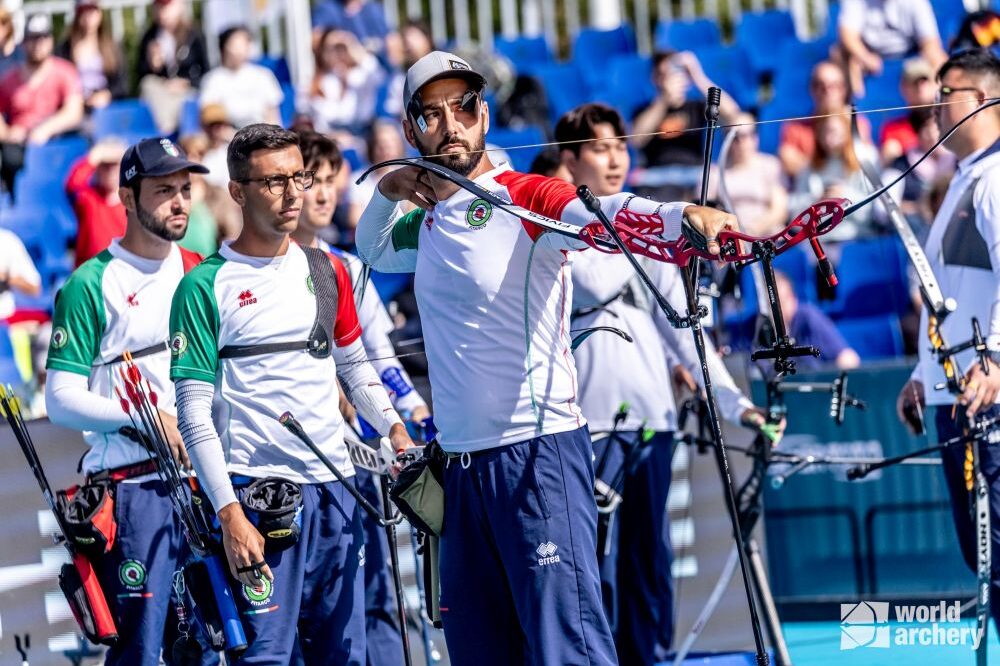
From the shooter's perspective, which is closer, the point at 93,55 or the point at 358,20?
the point at 93,55

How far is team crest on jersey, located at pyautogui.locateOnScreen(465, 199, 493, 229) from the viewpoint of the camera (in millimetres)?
3568

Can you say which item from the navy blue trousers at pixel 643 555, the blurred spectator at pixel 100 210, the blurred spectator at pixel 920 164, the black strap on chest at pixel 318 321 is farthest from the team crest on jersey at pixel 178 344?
the blurred spectator at pixel 100 210

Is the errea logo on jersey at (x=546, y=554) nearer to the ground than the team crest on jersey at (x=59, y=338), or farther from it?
nearer to the ground

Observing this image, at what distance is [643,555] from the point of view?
5438 millimetres

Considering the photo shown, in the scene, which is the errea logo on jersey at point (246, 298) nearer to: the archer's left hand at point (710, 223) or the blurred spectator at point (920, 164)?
the archer's left hand at point (710, 223)

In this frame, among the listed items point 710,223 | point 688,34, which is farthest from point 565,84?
point 710,223

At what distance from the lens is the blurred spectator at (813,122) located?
8125 mm

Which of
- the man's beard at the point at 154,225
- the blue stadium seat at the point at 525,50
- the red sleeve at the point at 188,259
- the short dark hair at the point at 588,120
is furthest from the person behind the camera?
the blue stadium seat at the point at 525,50

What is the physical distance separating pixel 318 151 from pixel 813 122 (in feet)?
11.8

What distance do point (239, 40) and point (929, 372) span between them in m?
7.92

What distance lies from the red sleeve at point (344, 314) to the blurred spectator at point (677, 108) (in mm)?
4688

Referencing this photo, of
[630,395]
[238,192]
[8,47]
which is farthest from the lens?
[8,47]

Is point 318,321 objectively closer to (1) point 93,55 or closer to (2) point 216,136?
(2) point 216,136

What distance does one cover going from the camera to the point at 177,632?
4656 mm
